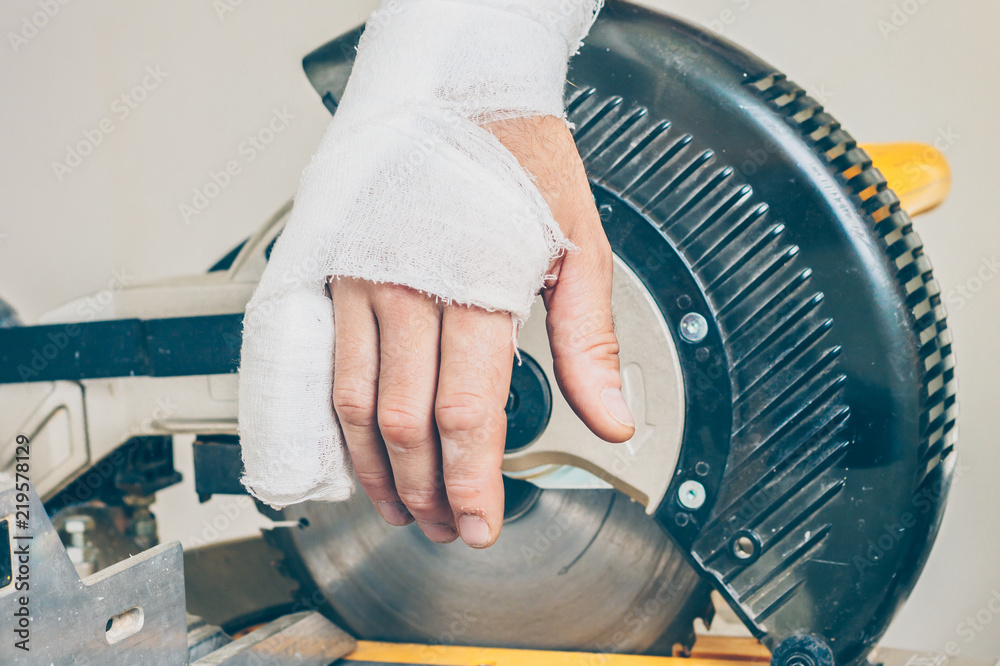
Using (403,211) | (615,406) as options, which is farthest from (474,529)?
(403,211)

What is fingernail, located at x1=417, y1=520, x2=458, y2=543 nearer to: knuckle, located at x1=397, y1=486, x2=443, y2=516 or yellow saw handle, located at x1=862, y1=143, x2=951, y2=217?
knuckle, located at x1=397, y1=486, x2=443, y2=516

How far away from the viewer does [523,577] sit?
2.85ft

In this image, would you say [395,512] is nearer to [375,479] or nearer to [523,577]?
[375,479]

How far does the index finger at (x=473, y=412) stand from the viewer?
0.49 meters

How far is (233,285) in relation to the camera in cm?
82

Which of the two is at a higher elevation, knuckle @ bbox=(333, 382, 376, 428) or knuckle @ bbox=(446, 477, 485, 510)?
knuckle @ bbox=(333, 382, 376, 428)

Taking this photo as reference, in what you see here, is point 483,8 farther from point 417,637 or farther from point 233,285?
point 417,637

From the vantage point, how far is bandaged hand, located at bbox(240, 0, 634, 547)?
1.64ft

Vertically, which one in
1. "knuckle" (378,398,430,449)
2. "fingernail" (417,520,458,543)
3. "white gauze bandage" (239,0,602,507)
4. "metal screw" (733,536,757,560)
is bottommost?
"metal screw" (733,536,757,560)

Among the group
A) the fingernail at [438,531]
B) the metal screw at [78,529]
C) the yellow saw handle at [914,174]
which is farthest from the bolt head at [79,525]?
the yellow saw handle at [914,174]

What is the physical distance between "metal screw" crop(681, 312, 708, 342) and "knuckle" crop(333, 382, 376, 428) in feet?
1.07

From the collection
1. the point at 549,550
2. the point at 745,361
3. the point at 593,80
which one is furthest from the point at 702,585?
the point at 593,80

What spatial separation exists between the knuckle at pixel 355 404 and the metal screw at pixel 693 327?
33 centimetres

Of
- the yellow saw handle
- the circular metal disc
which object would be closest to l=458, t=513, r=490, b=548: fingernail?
the circular metal disc
